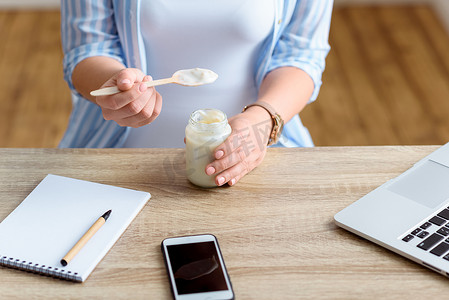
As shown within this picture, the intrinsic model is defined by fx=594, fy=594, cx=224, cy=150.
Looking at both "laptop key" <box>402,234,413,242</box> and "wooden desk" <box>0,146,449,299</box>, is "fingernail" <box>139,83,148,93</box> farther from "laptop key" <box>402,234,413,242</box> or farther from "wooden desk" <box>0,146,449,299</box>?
"laptop key" <box>402,234,413,242</box>

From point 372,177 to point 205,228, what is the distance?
0.99ft

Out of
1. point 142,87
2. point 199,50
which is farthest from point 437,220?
point 199,50

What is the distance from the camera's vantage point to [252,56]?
129 cm

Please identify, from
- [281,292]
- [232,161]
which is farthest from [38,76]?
[281,292]

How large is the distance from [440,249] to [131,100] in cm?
50

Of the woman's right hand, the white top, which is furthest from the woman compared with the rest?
the woman's right hand

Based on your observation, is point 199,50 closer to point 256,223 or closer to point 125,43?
point 125,43

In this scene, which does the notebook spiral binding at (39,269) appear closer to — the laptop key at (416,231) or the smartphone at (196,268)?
the smartphone at (196,268)

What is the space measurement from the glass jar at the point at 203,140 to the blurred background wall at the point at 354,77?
1.49m

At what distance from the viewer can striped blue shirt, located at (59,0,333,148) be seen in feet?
3.95

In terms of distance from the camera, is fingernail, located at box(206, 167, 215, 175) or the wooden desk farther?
fingernail, located at box(206, 167, 215, 175)

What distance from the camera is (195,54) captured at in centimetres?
126

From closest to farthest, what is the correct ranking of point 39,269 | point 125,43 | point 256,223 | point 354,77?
point 39,269 → point 256,223 → point 125,43 → point 354,77

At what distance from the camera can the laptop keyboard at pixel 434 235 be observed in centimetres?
79
